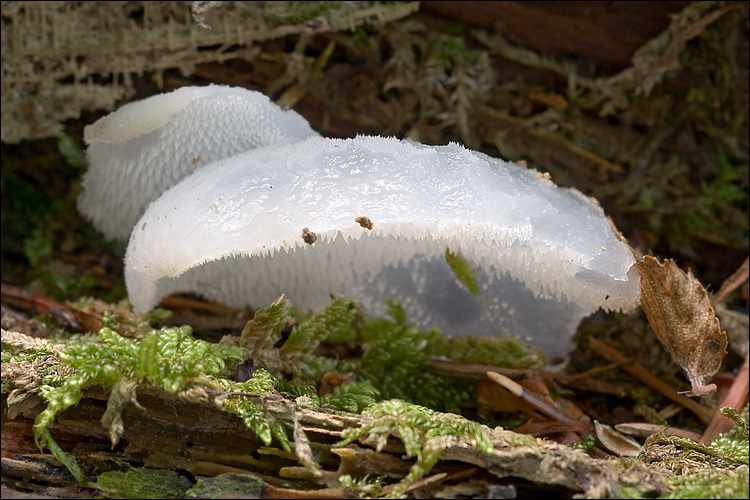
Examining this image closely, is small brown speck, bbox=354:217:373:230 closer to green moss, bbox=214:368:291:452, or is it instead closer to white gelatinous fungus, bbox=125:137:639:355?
white gelatinous fungus, bbox=125:137:639:355

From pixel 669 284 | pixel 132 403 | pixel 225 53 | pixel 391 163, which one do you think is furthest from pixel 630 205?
pixel 132 403

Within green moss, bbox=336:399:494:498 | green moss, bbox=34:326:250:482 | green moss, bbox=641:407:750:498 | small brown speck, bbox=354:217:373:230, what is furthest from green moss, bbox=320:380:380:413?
green moss, bbox=641:407:750:498

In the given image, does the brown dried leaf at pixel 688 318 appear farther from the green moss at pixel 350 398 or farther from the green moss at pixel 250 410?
the green moss at pixel 250 410

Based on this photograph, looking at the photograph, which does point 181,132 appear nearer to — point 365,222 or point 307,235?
point 307,235

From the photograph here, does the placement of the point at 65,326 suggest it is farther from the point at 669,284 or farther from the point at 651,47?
the point at 651,47

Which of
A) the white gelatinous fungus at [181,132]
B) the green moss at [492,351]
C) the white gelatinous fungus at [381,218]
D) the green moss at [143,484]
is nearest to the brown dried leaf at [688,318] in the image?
the white gelatinous fungus at [381,218]

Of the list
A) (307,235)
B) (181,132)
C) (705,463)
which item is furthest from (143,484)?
(705,463)
